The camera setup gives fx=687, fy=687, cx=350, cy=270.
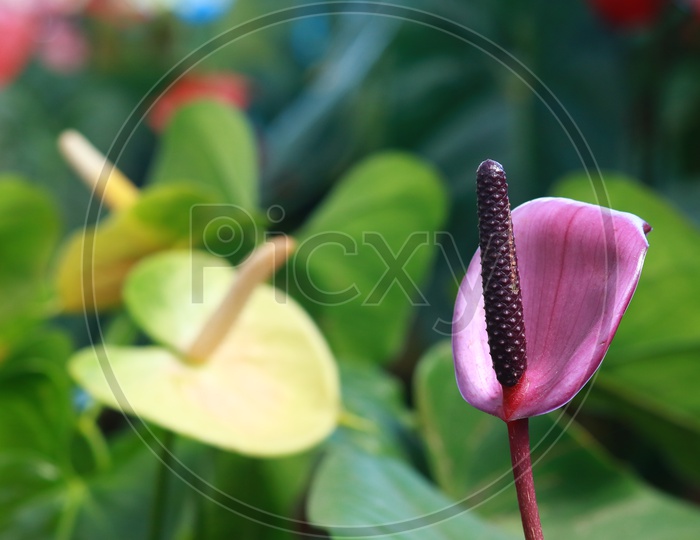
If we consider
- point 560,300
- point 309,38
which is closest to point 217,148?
point 560,300

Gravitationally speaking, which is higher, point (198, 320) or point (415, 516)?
point (198, 320)

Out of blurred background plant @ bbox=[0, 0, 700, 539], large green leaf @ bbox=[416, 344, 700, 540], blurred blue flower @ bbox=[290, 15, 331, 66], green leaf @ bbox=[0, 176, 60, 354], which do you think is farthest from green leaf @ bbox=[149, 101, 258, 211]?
blurred blue flower @ bbox=[290, 15, 331, 66]

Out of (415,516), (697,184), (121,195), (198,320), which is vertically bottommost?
(415,516)

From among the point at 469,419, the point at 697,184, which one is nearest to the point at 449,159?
the point at 697,184

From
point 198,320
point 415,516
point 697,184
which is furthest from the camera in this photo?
point 697,184

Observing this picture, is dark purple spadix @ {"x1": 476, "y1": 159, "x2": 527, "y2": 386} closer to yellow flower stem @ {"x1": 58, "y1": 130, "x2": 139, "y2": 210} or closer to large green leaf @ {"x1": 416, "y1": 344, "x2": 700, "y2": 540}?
large green leaf @ {"x1": 416, "y1": 344, "x2": 700, "y2": 540}

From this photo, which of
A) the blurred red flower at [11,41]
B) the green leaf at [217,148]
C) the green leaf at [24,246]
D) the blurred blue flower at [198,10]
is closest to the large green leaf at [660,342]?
the green leaf at [217,148]

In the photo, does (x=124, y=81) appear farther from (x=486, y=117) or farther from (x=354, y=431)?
(x=354, y=431)
